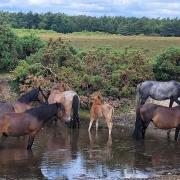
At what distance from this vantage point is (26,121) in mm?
13148

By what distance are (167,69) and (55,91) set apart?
6.30 meters

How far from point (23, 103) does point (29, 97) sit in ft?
1.16

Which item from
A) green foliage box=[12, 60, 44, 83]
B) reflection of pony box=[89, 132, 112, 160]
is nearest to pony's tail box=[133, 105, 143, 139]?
reflection of pony box=[89, 132, 112, 160]

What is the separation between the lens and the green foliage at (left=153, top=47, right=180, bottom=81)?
21828mm

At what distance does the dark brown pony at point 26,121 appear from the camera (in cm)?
1302

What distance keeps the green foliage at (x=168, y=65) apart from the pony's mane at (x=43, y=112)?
9.61 meters

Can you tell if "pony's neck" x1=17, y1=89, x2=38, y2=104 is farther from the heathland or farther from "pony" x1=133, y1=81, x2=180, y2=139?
"pony" x1=133, y1=81, x2=180, y2=139

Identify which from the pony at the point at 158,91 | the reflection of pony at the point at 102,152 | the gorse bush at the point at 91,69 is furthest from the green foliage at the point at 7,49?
the reflection of pony at the point at 102,152

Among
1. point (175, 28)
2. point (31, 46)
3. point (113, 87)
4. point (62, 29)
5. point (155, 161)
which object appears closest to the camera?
point (155, 161)

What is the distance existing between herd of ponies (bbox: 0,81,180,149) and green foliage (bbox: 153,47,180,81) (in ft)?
9.66

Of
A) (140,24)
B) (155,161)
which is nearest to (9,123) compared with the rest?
(155,161)

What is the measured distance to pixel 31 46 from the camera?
26.5 metres

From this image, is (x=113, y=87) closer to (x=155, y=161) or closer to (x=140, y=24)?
(x=155, y=161)

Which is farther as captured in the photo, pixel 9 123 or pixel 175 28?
pixel 175 28
